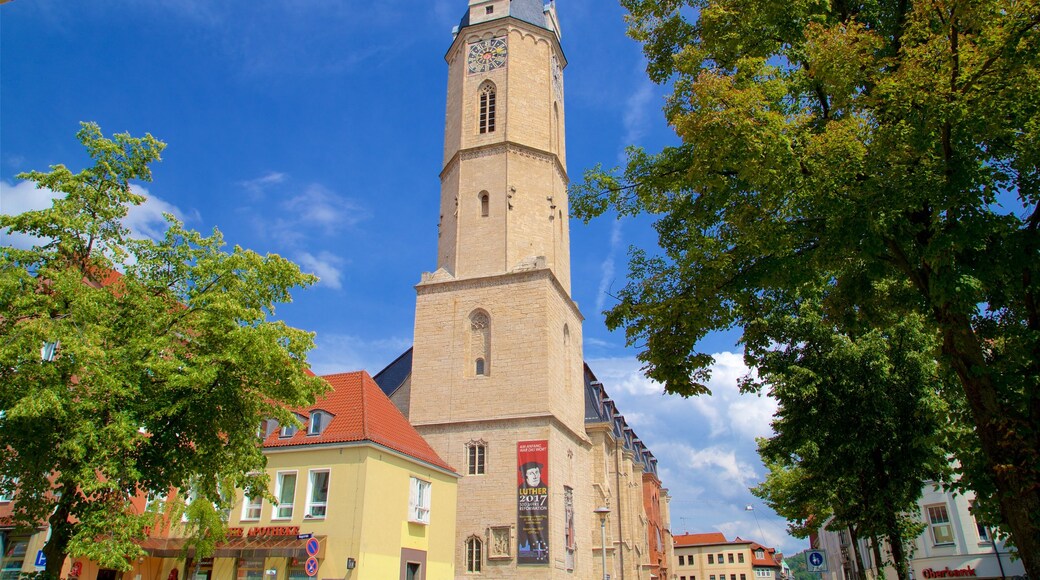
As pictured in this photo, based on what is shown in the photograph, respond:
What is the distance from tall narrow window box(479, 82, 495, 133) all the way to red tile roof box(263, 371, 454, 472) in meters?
14.6

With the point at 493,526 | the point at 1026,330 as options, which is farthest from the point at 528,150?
the point at 1026,330

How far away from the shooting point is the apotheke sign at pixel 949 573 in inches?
1067

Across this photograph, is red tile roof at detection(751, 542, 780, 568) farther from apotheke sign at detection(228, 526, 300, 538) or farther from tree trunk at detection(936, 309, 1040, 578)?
tree trunk at detection(936, 309, 1040, 578)

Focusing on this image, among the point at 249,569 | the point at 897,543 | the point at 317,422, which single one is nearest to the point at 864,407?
the point at 897,543

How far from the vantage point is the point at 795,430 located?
18609mm

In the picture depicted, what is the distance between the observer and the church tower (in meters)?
28.9

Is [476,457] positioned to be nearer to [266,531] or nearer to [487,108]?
[266,531]

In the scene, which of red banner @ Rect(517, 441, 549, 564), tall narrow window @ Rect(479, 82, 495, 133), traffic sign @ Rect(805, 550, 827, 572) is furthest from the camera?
tall narrow window @ Rect(479, 82, 495, 133)

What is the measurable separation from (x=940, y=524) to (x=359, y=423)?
74.7ft

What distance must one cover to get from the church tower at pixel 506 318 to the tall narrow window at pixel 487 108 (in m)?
0.06

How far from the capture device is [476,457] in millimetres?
29984

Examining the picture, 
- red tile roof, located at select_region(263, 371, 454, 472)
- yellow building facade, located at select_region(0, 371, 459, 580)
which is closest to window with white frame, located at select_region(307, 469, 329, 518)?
yellow building facade, located at select_region(0, 371, 459, 580)

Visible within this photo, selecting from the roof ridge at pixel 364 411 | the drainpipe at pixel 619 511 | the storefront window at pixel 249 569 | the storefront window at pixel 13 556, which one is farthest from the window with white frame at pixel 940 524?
the storefront window at pixel 13 556

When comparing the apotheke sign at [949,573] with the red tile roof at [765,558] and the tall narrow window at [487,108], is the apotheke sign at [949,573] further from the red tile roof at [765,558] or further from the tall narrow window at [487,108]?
the red tile roof at [765,558]
